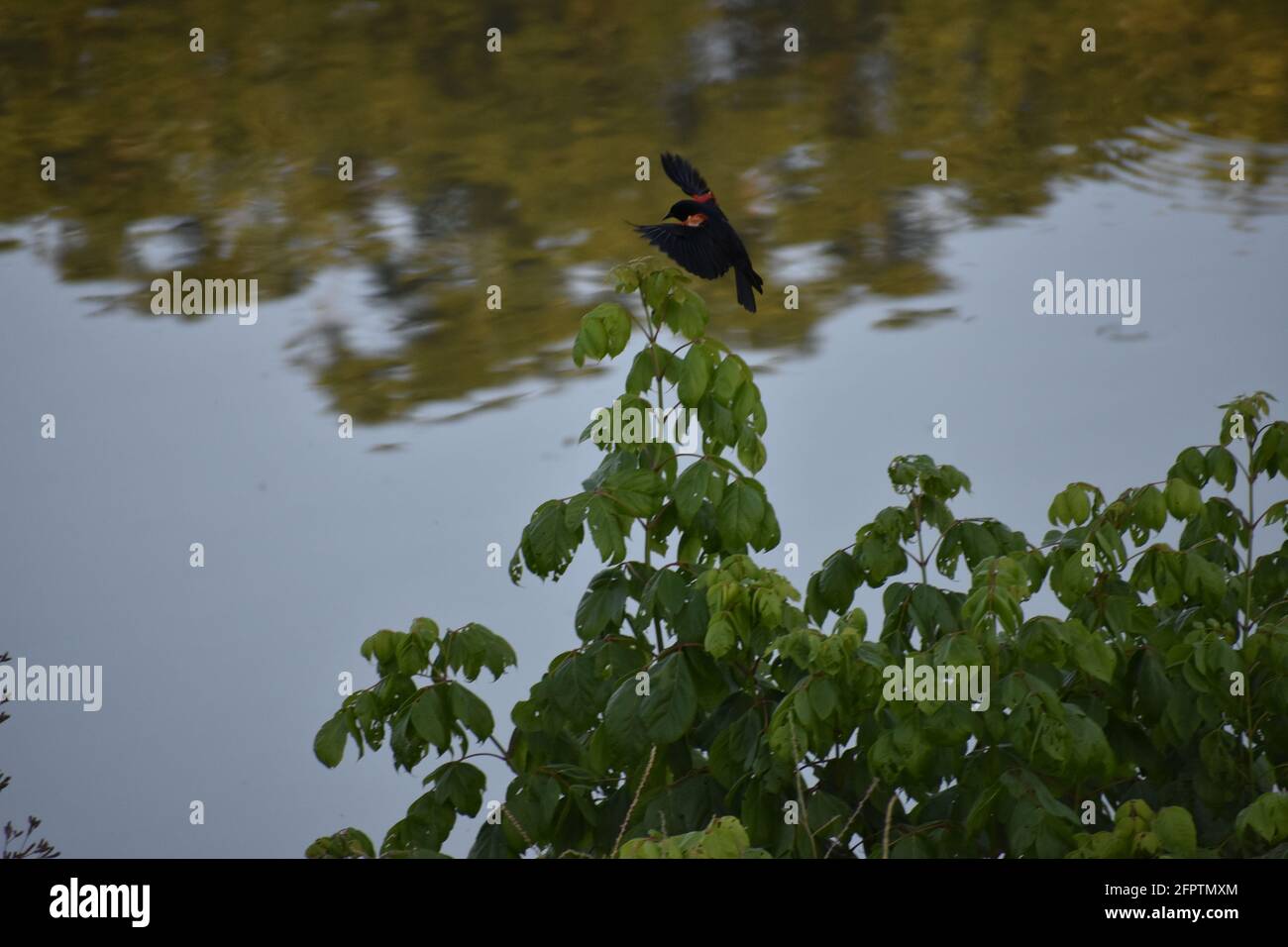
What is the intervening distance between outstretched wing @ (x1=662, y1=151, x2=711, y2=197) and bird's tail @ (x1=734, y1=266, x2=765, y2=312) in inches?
7.1

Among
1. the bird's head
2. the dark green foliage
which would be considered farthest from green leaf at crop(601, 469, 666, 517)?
the bird's head

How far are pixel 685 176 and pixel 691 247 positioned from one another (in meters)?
0.23

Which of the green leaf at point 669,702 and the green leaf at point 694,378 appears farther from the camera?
the green leaf at point 694,378

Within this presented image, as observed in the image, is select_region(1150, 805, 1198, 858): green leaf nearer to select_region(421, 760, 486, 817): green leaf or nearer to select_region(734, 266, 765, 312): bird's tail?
select_region(421, 760, 486, 817): green leaf

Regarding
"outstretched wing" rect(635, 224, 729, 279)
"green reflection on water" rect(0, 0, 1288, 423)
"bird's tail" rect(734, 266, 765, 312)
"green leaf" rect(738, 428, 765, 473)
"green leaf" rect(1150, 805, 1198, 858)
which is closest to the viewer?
"green leaf" rect(1150, 805, 1198, 858)

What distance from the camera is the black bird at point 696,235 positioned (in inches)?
89.5

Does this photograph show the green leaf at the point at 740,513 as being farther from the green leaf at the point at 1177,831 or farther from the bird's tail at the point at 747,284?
the bird's tail at the point at 747,284

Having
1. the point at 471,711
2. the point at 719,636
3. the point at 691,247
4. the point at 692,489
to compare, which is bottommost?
the point at 471,711

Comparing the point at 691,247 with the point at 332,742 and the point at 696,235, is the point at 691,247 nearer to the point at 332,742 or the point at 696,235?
the point at 696,235

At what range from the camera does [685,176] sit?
8.10 ft

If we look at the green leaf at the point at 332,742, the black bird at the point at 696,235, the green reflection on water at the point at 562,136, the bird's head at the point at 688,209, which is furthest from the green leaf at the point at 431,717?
the green reflection on water at the point at 562,136

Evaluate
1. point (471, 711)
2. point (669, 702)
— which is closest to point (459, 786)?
point (471, 711)

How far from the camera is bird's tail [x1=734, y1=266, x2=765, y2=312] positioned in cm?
261
